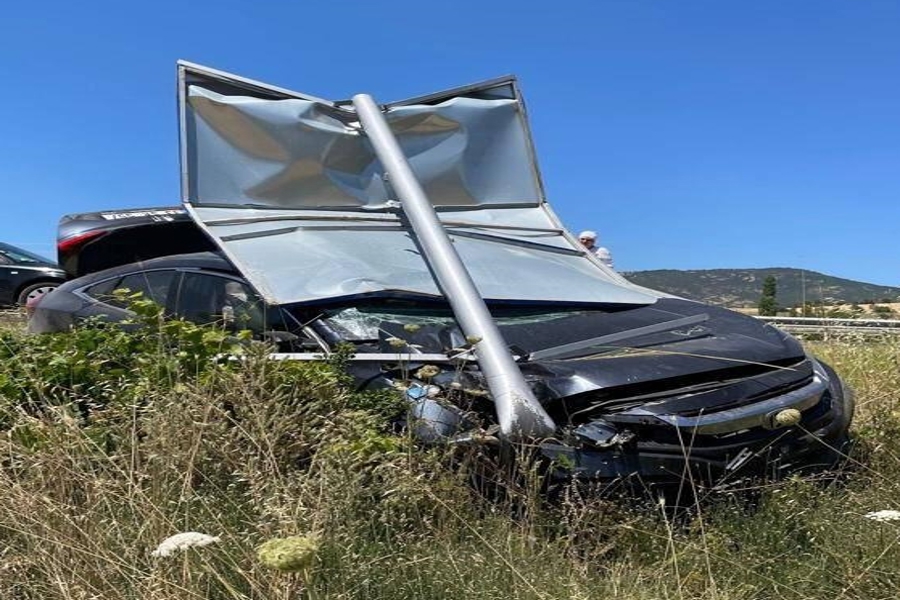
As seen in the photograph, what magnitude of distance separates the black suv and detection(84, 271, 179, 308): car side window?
9079 mm

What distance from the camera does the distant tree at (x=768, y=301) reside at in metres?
5.78

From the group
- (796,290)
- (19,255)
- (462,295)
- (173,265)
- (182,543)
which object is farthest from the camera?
(19,255)

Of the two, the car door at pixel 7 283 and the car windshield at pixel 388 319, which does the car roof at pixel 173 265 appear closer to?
the car windshield at pixel 388 319

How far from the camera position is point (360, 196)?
17.1 feet

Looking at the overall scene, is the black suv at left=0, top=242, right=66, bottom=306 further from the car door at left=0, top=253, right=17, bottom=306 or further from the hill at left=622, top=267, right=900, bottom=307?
the hill at left=622, top=267, right=900, bottom=307

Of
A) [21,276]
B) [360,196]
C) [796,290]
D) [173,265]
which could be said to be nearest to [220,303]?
[173,265]

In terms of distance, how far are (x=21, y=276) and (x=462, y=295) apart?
39.7 feet

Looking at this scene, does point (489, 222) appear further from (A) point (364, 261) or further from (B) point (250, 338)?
(B) point (250, 338)

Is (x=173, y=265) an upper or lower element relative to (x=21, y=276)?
upper

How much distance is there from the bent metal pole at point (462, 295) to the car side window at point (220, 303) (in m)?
0.97

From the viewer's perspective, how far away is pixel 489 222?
5.40 metres

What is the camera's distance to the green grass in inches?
85.1

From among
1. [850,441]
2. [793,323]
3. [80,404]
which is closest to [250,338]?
[80,404]

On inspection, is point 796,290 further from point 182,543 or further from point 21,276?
point 21,276
